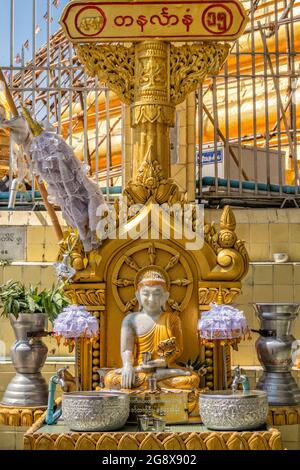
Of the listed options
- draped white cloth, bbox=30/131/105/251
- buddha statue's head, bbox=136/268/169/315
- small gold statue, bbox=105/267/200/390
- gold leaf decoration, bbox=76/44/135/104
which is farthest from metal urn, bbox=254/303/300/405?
gold leaf decoration, bbox=76/44/135/104

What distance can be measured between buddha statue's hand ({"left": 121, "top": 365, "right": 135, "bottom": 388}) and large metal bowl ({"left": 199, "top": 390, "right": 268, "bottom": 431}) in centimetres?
65

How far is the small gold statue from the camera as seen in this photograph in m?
5.84

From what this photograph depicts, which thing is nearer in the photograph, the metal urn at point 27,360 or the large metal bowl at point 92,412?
the large metal bowl at point 92,412

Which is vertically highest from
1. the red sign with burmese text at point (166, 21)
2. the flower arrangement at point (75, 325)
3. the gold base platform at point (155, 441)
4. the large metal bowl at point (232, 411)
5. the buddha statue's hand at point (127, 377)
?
the red sign with burmese text at point (166, 21)

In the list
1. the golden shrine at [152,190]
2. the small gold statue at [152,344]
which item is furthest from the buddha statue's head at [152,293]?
the golden shrine at [152,190]

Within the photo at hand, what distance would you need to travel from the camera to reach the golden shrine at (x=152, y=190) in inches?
245

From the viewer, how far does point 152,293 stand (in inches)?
238

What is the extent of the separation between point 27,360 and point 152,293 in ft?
3.80

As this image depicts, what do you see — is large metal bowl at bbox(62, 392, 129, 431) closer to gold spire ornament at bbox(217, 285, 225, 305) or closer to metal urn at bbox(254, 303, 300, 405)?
gold spire ornament at bbox(217, 285, 225, 305)

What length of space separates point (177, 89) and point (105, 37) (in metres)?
0.67

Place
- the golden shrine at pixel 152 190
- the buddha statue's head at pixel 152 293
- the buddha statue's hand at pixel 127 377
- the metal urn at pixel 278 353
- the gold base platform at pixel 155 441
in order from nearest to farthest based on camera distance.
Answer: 1. the gold base platform at pixel 155 441
2. the buddha statue's hand at pixel 127 377
3. the buddha statue's head at pixel 152 293
4. the golden shrine at pixel 152 190
5. the metal urn at pixel 278 353

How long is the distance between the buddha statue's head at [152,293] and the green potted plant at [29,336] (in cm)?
69

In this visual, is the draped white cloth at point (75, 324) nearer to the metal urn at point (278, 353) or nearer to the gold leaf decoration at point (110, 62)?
the metal urn at point (278, 353)

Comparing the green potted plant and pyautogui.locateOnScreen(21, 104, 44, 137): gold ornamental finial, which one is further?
the green potted plant
